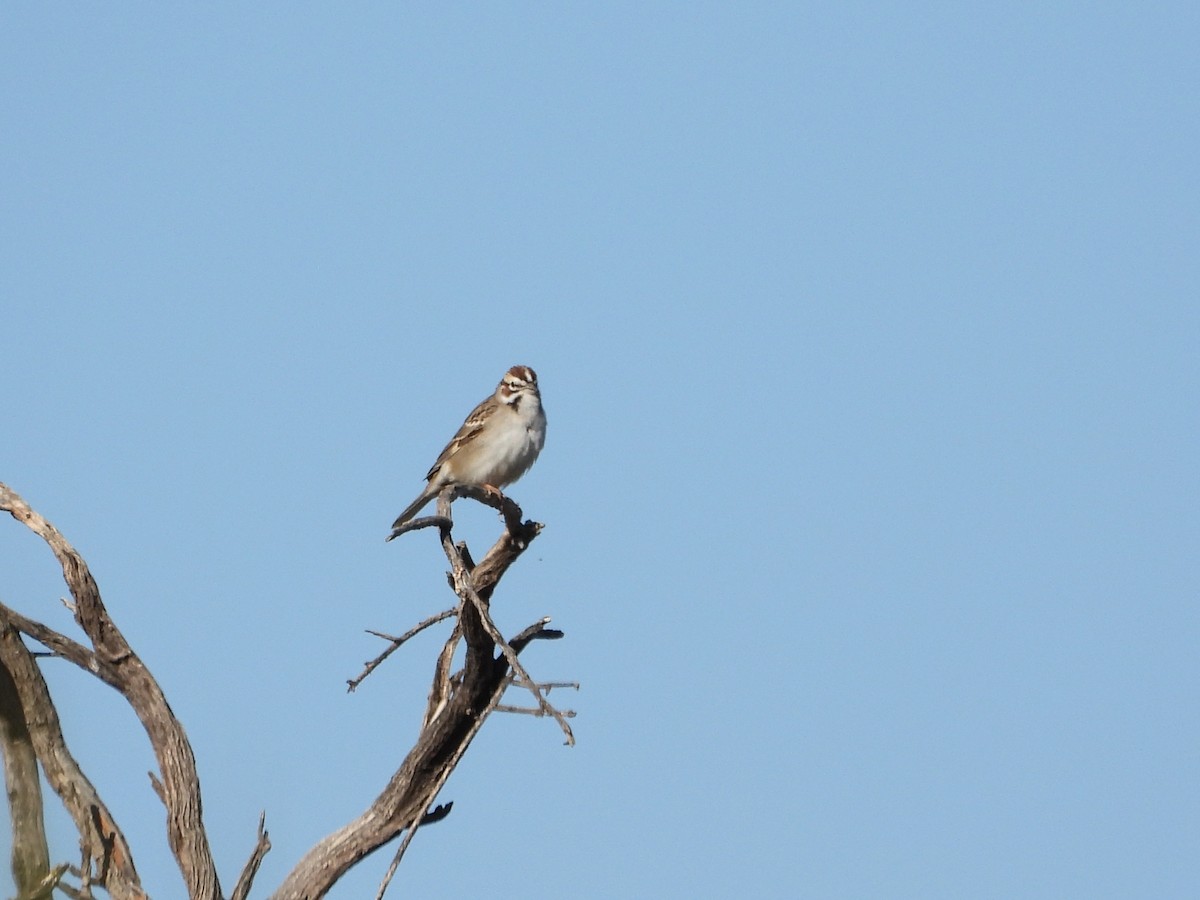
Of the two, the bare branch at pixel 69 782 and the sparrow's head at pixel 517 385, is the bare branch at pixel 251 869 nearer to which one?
the bare branch at pixel 69 782

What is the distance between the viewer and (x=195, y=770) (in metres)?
9.13

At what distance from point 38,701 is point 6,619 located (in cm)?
46

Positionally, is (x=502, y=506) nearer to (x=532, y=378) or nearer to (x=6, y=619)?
(x=6, y=619)

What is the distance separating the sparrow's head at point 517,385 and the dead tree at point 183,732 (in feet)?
10.3

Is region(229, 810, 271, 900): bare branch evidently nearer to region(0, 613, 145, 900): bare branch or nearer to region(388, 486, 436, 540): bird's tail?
region(0, 613, 145, 900): bare branch

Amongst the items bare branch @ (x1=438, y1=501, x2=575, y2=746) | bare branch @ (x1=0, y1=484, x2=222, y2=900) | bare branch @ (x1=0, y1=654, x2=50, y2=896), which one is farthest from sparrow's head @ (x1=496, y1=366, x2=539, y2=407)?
bare branch @ (x1=0, y1=654, x2=50, y2=896)

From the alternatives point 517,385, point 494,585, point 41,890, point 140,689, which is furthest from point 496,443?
point 41,890

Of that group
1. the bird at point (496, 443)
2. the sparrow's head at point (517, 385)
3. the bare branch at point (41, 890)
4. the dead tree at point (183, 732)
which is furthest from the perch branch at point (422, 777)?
the sparrow's head at point (517, 385)

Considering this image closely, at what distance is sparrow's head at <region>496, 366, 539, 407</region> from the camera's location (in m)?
12.5

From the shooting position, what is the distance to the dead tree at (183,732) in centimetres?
884

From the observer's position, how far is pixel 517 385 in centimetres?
1260

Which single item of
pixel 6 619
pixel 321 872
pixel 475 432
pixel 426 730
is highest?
pixel 475 432

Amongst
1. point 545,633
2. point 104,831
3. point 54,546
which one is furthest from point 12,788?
point 545,633

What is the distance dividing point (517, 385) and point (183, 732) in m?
4.25
